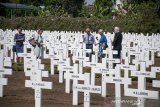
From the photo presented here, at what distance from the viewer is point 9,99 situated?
12953mm

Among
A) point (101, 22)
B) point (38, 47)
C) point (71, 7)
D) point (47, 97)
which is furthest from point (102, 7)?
Answer: point (47, 97)

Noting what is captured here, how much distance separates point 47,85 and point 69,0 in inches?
2904

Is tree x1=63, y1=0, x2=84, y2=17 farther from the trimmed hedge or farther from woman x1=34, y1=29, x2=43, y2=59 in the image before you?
woman x1=34, y1=29, x2=43, y2=59

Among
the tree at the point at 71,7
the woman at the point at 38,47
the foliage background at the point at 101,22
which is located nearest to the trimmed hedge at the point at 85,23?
the foliage background at the point at 101,22

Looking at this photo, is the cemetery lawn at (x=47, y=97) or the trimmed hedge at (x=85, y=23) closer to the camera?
the cemetery lawn at (x=47, y=97)

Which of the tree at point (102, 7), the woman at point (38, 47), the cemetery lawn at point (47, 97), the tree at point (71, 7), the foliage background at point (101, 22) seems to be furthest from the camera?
the tree at point (71, 7)

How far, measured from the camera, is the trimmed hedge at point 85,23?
41.5 m

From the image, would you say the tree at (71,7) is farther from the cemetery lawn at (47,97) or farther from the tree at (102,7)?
the cemetery lawn at (47,97)

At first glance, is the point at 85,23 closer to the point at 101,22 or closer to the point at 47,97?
the point at 101,22

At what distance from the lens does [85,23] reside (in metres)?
45.4

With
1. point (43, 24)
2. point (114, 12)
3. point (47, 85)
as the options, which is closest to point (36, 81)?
point (47, 85)

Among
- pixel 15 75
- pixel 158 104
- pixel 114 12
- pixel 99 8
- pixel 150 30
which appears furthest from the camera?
pixel 114 12

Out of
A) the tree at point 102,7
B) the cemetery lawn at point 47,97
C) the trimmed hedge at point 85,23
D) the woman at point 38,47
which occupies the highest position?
the tree at point 102,7

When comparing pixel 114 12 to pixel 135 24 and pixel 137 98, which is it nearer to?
pixel 135 24
